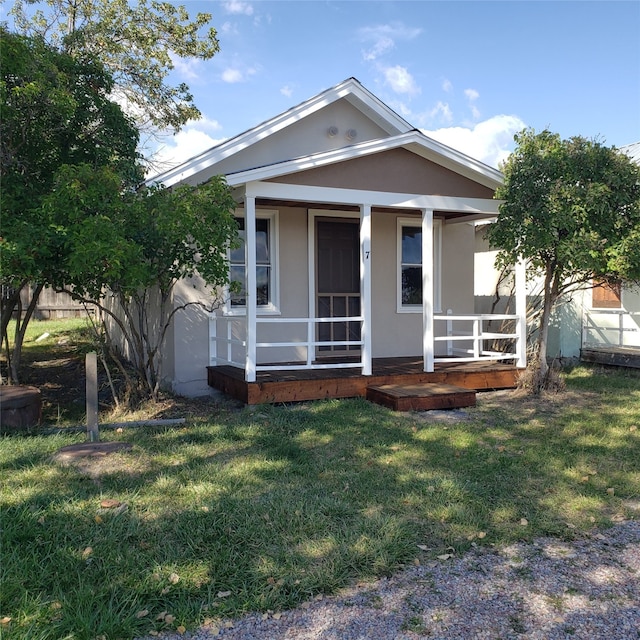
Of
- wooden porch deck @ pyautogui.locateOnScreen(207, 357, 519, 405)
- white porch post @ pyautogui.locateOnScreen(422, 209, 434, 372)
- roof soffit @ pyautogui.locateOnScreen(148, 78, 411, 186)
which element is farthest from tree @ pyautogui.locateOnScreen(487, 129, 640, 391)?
roof soffit @ pyautogui.locateOnScreen(148, 78, 411, 186)

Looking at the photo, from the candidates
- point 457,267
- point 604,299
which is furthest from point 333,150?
point 604,299

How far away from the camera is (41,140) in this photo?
6840 millimetres

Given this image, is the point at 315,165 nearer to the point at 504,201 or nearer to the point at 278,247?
the point at 278,247

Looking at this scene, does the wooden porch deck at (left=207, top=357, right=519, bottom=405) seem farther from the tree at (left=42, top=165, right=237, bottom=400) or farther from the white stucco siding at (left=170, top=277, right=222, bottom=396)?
the tree at (left=42, top=165, right=237, bottom=400)

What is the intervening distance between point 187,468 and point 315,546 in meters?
1.75

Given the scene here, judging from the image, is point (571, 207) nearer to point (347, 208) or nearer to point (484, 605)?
point (347, 208)

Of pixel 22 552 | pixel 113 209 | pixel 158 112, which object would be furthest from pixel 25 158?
pixel 158 112

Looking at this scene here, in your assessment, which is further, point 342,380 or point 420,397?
point 342,380

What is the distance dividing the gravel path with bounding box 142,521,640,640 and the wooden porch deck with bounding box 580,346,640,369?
25.7 ft

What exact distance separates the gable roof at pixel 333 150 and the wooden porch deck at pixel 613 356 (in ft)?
14.5

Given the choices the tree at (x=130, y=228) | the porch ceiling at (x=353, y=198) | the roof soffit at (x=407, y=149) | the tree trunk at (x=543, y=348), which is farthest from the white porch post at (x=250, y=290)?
the tree trunk at (x=543, y=348)

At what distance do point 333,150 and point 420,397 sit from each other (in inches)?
133

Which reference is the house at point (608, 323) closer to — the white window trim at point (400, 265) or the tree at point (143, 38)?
the white window trim at point (400, 265)

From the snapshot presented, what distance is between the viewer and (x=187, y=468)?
4805 mm
